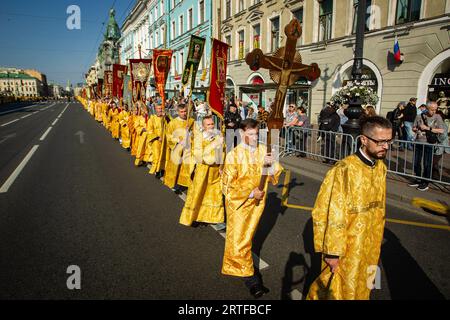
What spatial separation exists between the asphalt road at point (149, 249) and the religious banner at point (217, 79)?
190cm

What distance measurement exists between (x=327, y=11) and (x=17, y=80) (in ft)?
548

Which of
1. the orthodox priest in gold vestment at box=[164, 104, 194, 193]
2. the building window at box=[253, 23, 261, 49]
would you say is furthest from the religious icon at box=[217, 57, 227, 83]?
the building window at box=[253, 23, 261, 49]

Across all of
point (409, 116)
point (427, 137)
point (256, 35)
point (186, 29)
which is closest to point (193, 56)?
point (427, 137)

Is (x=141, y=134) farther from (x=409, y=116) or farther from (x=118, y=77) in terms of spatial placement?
(x=118, y=77)

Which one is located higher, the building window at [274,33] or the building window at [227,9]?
the building window at [227,9]

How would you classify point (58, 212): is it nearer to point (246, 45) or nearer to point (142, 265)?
point (142, 265)

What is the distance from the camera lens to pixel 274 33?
2012cm

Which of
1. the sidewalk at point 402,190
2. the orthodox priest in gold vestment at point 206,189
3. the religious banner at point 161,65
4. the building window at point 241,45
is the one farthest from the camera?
the building window at point 241,45

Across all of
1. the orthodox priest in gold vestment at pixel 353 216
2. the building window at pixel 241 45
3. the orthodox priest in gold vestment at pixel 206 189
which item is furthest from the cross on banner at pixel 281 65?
the building window at pixel 241 45

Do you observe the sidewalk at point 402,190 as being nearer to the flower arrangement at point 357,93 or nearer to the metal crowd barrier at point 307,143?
the metal crowd barrier at point 307,143

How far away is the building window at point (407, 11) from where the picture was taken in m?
12.1

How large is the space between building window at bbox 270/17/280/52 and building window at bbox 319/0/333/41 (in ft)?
12.0
